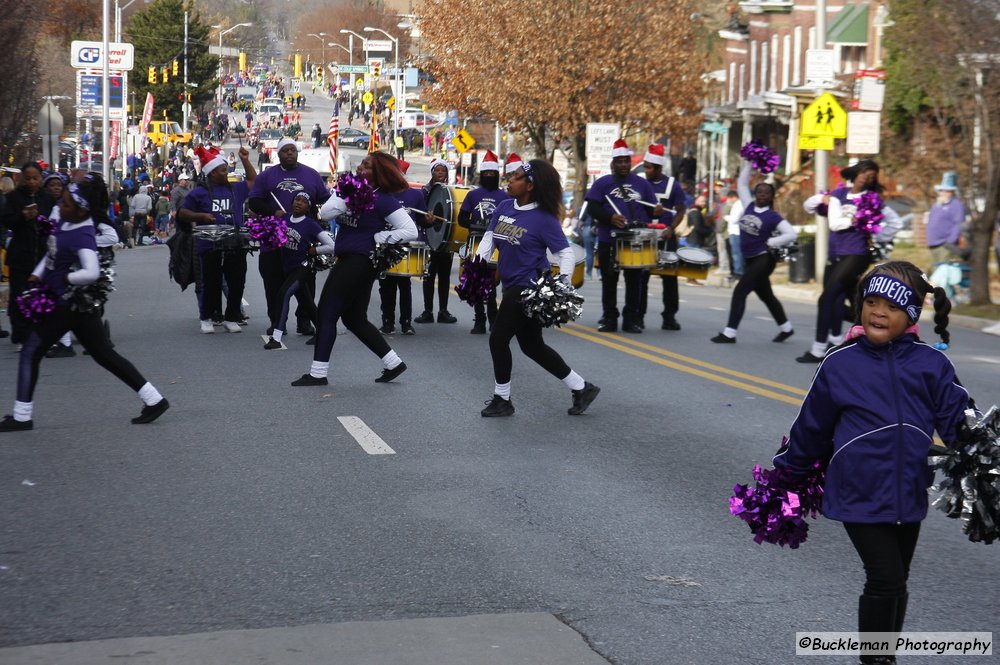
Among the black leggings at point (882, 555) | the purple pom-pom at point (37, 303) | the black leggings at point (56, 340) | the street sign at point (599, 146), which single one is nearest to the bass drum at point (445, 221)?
the black leggings at point (56, 340)

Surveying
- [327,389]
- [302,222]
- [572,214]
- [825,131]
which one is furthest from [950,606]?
[572,214]

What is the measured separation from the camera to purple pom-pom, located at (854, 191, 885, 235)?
13.3 meters

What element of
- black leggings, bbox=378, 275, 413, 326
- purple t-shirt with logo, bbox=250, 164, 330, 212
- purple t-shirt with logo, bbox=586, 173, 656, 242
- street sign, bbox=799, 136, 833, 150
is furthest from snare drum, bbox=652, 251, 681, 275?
street sign, bbox=799, 136, 833, 150

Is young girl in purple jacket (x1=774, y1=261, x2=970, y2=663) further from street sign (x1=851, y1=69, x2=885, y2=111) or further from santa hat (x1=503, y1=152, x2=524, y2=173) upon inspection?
street sign (x1=851, y1=69, x2=885, y2=111)

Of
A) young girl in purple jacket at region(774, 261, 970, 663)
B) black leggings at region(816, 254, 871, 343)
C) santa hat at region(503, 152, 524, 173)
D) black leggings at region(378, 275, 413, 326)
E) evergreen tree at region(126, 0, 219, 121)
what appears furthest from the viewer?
evergreen tree at region(126, 0, 219, 121)

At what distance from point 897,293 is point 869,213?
8834 mm

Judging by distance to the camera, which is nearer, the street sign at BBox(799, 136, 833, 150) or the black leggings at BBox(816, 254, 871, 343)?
the black leggings at BBox(816, 254, 871, 343)

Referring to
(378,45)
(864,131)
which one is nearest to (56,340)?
(864,131)

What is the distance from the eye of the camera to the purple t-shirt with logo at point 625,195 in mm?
16438

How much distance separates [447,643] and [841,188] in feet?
30.0

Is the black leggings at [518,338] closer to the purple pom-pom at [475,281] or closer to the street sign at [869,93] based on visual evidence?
the purple pom-pom at [475,281]

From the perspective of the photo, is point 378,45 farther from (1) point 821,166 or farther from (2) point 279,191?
(2) point 279,191

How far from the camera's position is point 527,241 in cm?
1077

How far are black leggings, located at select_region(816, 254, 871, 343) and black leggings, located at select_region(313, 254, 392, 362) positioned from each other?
437 centimetres
